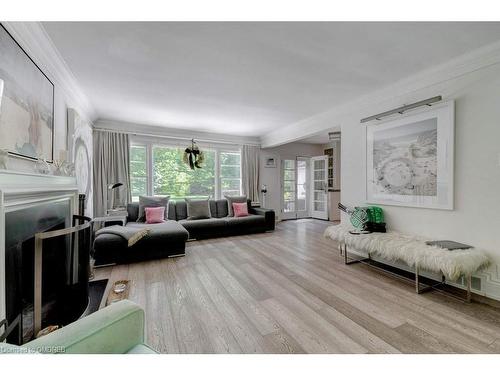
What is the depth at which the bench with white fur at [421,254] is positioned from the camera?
1969 mm

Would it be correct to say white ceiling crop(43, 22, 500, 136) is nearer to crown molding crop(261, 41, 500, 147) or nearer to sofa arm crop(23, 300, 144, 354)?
crown molding crop(261, 41, 500, 147)

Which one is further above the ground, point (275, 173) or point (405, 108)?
point (405, 108)

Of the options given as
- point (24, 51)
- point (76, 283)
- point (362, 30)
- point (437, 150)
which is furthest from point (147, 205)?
point (437, 150)

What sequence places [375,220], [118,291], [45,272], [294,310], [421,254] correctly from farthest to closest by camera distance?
[375,220] < [118,291] < [421,254] < [294,310] < [45,272]

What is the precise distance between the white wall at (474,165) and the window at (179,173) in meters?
4.30

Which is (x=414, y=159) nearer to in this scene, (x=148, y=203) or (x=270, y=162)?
(x=270, y=162)

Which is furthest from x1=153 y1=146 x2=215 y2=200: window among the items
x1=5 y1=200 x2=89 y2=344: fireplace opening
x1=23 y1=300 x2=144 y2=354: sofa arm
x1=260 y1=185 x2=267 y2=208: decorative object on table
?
x1=23 y1=300 x2=144 y2=354: sofa arm

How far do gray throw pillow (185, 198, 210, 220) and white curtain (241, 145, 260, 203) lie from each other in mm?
1476

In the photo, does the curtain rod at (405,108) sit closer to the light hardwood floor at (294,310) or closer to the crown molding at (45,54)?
the light hardwood floor at (294,310)

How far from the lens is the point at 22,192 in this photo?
1.31 m

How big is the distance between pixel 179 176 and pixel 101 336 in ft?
15.7

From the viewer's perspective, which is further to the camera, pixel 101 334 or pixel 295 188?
pixel 295 188

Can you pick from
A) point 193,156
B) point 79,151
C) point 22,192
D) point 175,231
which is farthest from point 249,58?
point 193,156

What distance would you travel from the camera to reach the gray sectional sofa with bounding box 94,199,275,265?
315 centimetres
